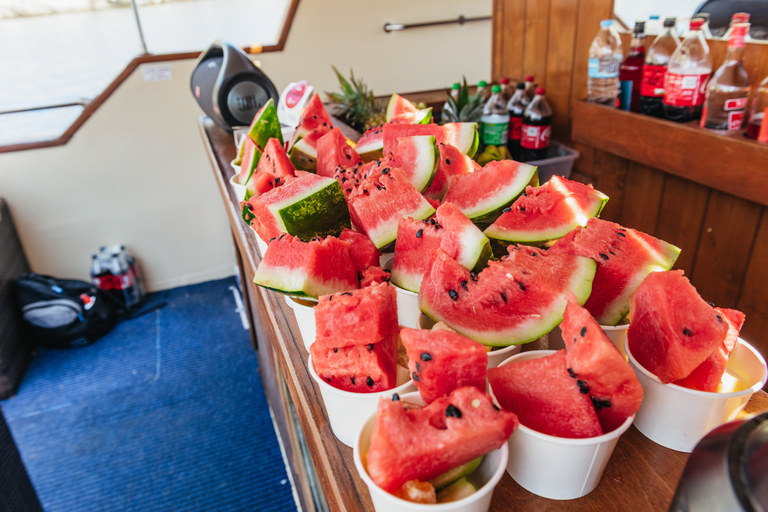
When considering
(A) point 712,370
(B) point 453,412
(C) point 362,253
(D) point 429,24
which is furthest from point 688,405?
(D) point 429,24

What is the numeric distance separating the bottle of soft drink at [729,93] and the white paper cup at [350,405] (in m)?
1.68

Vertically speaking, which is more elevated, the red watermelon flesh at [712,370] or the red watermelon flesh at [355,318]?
the red watermelon flesh at [355,318]

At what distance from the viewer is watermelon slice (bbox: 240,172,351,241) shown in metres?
0.91

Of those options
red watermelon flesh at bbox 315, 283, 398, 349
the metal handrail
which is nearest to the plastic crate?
red watermelon flesh at bbox 315, 283, 398, 349

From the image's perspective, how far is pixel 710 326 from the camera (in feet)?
1.87

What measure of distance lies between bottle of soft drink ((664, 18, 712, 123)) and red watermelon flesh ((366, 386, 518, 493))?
1749mm

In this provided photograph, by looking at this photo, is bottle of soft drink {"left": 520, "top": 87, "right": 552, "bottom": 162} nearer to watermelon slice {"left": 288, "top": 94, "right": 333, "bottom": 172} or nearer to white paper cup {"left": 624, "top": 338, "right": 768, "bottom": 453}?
watermelon slice {"left": 288, "top": 94, "right": 333, "bottom": 172}

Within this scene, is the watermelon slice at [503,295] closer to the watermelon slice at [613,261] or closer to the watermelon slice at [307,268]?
the watermelon slice at [613,261]

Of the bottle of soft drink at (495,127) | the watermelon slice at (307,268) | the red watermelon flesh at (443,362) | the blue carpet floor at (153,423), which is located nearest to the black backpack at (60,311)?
the blue carpet floor at (153,423)

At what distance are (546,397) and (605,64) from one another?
81.2 inches

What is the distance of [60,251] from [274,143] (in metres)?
3.35

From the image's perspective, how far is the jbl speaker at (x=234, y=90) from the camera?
7.08ft

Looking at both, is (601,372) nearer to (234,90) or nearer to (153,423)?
(234,90)

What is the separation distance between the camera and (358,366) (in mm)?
607
